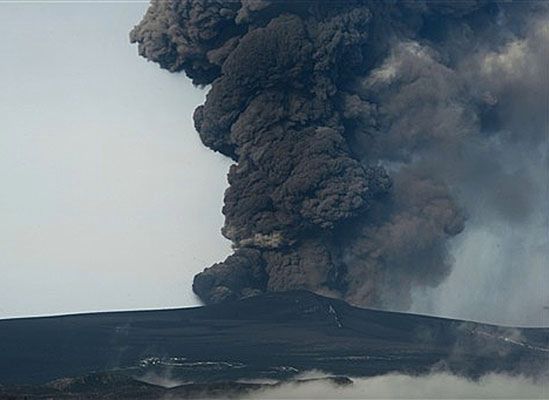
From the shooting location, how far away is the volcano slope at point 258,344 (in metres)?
55.9

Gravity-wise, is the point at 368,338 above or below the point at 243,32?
below

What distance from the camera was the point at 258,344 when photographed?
60.4 m

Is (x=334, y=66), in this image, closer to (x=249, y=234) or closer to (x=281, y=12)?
(x=281, y=12)

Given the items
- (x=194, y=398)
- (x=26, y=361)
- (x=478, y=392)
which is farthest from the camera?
(x=26, y=361)

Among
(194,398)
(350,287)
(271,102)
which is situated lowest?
(194,398)

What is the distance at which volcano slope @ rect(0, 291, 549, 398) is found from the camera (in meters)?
55.9

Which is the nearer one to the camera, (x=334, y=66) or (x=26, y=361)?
(x=26, y=361)

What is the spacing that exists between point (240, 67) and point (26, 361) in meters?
13.0

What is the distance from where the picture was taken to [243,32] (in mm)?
63531

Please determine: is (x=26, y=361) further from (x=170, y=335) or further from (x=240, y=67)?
(x=240, y=67)

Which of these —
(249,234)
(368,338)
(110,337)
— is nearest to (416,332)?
(368,338)

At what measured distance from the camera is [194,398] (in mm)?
49312

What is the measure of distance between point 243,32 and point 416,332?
1258cm

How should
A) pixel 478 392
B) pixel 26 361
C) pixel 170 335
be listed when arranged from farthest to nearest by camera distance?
pixel 170 335 < pixel 26 361 < pixel 478 392
